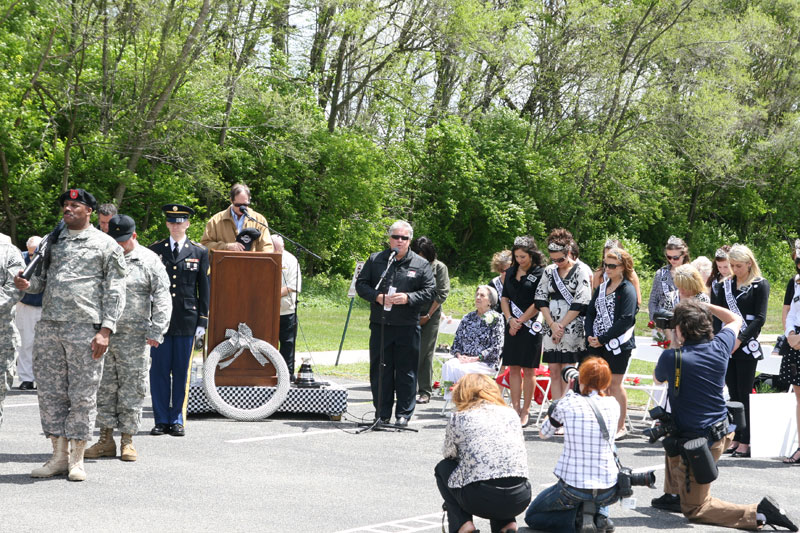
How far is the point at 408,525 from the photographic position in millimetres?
5797

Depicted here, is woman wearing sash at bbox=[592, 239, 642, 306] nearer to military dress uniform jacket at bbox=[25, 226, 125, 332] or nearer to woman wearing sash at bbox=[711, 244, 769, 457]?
woman wearing sash at bbox=[711, 244, 769, 457]

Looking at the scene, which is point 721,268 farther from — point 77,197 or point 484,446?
point 77,197

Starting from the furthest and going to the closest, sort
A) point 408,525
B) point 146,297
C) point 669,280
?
point 669,280, point 146,297, point 408,525

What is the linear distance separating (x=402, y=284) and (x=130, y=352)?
2.98 meters

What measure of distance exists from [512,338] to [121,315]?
13.5 feet

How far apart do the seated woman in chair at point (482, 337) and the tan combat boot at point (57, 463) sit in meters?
4.37

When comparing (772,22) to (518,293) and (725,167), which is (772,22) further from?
(518,293)

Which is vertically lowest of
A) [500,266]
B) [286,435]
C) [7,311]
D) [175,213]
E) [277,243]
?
[286,435]

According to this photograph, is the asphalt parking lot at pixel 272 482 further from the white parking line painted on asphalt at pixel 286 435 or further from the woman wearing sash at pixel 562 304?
the woman wearing sash at pixel 562 304

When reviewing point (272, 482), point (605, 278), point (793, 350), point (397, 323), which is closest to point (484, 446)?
point (272, 482)

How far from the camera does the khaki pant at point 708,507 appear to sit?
6.03 meters

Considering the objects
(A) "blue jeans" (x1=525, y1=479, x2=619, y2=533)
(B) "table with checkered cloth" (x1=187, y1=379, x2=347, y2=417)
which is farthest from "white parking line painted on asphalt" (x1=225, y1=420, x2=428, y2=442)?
(A) "blue jeans" (x1=525, y1=479, x2=619, y2=533)

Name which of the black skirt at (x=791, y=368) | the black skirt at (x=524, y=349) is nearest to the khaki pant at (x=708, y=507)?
the black skirt at (x=791, y=368)

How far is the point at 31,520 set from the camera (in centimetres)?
554
